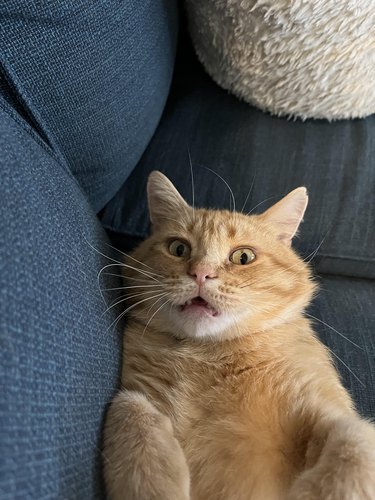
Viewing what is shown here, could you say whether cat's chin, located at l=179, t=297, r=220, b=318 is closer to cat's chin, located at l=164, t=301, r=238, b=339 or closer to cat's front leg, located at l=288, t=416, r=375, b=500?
cat's chin, located at l=164, t=301, r=238, b=339

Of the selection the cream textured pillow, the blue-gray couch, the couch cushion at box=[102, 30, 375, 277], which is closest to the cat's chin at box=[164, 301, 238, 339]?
the blue-gray couch

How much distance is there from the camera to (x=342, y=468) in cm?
79

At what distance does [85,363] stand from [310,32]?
3.97ft

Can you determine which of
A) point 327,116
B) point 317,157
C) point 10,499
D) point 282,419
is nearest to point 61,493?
point 10,499

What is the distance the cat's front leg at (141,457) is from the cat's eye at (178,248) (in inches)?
16.8

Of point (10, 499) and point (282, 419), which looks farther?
point (282, 419)

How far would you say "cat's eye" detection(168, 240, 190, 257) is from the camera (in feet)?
4.08

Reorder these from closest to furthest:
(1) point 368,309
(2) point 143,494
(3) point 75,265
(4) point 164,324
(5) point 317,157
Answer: (2) point 143,494 < (3) point 75,265 < (4) point 164,324 < (1) point 368,309 < (5) point 317,157

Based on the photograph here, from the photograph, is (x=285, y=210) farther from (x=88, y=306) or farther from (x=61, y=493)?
(x=61, y=493)

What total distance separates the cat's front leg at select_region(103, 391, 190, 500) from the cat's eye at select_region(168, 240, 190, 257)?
1.40 ft

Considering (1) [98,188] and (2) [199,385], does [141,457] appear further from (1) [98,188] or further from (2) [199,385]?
(1) [98,188]

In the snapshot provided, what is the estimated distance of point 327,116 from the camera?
5.65ft

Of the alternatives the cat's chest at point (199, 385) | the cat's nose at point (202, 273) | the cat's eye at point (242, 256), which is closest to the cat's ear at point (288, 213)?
the cat's eye at point (242, 256)

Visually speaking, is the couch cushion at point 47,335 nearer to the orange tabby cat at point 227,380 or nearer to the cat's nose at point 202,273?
the orange tabby cat at point 227,380
